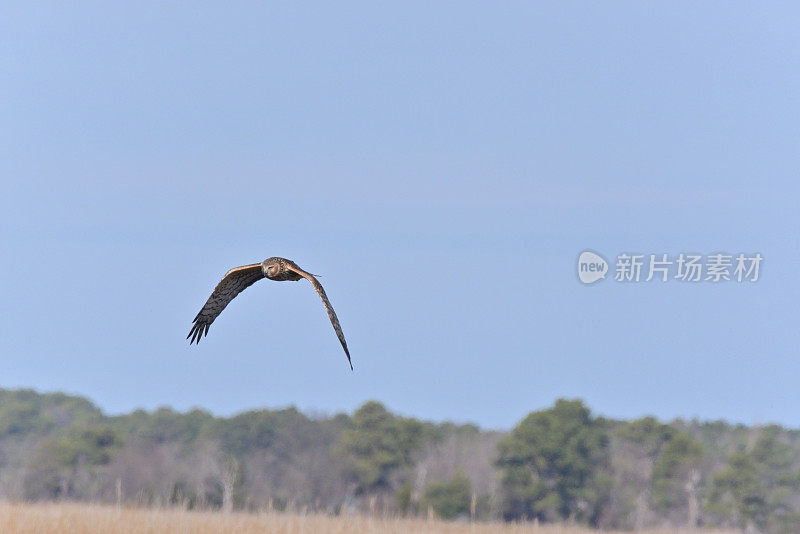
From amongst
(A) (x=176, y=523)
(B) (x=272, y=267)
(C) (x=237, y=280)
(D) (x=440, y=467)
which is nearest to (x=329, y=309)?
(B) (x=272, y=267)

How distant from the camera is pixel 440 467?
47594 mm

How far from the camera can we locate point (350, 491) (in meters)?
47.2

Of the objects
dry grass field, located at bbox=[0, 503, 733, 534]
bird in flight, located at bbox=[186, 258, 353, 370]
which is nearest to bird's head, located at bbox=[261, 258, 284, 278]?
bird in flight, located at bbox=[186, 258, 353, 370]

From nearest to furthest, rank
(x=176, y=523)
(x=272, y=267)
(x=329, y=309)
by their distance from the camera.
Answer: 1. (x=329, y=309)
2. (x=272, y=267)
3. (x=176, y=523)

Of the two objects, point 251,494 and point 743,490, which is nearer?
point 251,494

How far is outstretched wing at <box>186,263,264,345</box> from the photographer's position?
16734mm

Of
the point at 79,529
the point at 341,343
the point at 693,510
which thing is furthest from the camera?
the point at 693,510

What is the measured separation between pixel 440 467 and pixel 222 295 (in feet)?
103

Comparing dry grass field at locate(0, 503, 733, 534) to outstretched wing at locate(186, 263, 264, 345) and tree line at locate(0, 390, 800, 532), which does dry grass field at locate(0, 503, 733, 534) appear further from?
tree line at locate(0, 390, 800, 532)

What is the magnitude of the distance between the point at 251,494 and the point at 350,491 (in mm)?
4719

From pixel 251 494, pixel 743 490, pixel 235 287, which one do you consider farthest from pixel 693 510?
pixel 235 287

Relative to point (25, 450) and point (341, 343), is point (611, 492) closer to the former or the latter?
point (25, 450)

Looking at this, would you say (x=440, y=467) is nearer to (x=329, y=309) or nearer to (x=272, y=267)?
(x=272, y=267)

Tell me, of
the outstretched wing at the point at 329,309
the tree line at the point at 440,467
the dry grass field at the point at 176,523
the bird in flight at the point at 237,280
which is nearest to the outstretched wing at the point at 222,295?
the bird in flight at the point at 237,280
